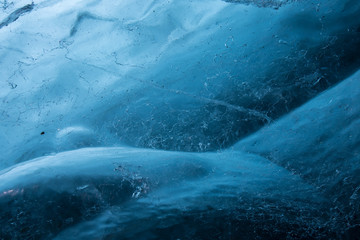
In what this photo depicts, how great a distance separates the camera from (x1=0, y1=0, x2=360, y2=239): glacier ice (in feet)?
5.04

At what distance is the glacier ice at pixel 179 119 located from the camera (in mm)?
1536

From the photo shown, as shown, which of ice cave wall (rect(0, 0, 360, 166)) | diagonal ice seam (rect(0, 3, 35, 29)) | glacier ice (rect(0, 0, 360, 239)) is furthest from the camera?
diagonal ice seam (rect(0, 3, 35, 29))

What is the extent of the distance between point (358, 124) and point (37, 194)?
1948mm

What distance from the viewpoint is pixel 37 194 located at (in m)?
1.58

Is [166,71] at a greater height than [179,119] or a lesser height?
greater

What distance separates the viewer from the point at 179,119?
102 inches

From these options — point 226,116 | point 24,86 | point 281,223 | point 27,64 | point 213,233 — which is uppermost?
point 27,64

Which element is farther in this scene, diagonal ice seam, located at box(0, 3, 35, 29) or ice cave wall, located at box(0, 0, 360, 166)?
diagonal ice seam, located at box(0, 3, 35, 29)

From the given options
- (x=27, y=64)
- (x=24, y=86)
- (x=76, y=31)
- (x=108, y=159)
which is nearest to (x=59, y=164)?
(x=108, y=159)

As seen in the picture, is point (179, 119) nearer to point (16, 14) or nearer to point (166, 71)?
point (166, 71)

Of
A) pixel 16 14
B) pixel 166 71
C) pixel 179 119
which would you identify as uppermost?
pixel 16 14

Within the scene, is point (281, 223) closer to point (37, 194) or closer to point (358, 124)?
point (358, 124)

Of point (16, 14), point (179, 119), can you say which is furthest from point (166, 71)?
point (16, 14)

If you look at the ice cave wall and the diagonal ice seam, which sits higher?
the diagonal ice seam
